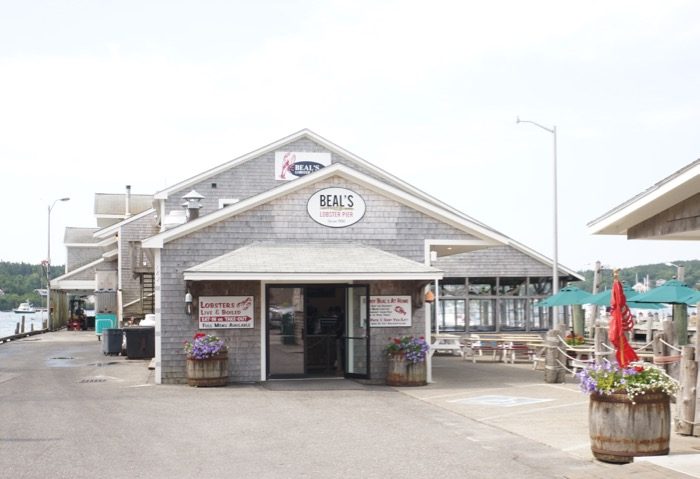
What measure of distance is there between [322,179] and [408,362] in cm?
449

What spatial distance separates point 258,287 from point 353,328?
2314 mm

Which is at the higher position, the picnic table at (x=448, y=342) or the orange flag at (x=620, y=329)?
the orange flag at (x=620, y=329)

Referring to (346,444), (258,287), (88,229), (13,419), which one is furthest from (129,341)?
(88,229)

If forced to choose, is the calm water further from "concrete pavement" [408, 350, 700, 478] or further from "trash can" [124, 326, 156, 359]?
"concrete pavement" [408, 350, 700, 478]

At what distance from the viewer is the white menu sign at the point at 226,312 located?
65.1 feet

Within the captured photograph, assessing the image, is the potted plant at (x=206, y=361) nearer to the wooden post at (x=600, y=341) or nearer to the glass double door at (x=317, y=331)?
the glass double door at (x=317, y=331)

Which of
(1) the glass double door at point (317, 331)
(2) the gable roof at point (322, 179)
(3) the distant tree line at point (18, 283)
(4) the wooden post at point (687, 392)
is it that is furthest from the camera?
(3) the distant tree line at point (18, 283)

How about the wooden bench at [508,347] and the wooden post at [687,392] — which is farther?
the wooden bench at [508,347]

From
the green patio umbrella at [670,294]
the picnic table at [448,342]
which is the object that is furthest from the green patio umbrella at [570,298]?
the picnic table at [448,342]

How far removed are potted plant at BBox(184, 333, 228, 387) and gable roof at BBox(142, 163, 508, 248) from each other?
227 cm

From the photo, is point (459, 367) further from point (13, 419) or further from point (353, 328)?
point (13, 419)

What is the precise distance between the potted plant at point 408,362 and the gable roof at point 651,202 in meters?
7.90

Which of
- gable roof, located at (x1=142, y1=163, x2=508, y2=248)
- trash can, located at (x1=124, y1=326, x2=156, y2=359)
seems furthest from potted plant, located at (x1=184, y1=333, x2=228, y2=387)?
trash can, located at (x1=124, y1=326, x2=156, y2=359)

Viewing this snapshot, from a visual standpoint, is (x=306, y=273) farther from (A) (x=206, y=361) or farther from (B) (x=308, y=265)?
(A) (x=206, y=361)
